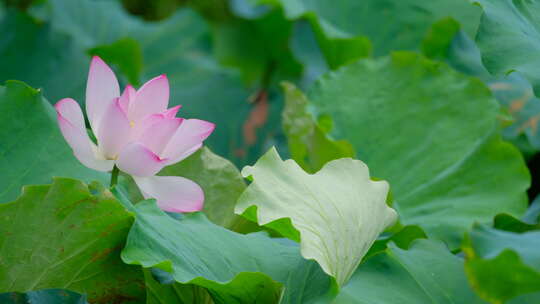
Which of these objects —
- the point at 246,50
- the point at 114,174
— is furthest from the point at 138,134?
the point at 246,50

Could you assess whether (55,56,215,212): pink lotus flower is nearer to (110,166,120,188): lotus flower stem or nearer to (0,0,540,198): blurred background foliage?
(110,166,120,188): lotus flower stem

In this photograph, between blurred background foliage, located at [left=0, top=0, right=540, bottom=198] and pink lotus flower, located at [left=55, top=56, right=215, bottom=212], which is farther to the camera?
blurred background foliage, located at [left=0, top=0, right=540, bottom=198]

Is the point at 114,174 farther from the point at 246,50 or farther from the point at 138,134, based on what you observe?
the point at 246,50

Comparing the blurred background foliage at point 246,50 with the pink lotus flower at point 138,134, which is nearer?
the pink lotus flower at point 138,134

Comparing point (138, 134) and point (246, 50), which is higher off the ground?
point (138, 134)

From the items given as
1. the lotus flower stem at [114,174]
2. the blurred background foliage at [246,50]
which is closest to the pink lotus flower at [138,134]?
the lotus flower stem at [114,174]

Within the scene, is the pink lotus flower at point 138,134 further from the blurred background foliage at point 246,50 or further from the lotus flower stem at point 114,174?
the blurred background foliage at point 246,50

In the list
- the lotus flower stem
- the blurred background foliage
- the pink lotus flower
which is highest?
the pink lotus flower

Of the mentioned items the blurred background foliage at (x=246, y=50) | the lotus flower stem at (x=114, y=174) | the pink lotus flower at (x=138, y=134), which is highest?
the pink lotus flower at (x=138, y=134)

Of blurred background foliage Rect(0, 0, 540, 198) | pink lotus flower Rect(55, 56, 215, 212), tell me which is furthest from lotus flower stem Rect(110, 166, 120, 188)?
blurred background foliage Rect(0, 0, 540, 198)
